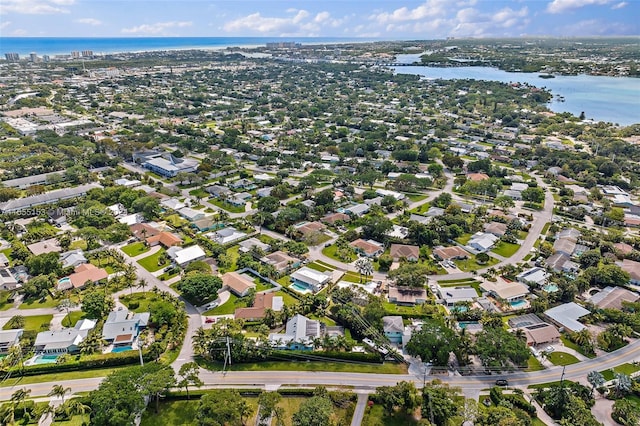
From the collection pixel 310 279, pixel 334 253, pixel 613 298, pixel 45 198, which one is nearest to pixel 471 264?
pixel 613 298

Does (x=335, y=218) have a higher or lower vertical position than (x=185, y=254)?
higher

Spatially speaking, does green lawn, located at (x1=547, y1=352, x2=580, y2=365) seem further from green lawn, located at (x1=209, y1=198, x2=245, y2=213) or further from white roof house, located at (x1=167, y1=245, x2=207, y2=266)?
green lawn, located at (x1=209, y1=198, x2=245, y2=213)

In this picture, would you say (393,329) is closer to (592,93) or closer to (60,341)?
(60,341)

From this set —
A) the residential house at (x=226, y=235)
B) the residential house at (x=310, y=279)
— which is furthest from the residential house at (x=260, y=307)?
→ the residential house at (x=226, y=235)

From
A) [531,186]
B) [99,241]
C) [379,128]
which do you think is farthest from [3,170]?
[531,186]

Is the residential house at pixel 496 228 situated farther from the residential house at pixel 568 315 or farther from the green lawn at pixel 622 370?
the green lawn at pixel 622 370

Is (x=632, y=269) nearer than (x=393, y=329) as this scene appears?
No
